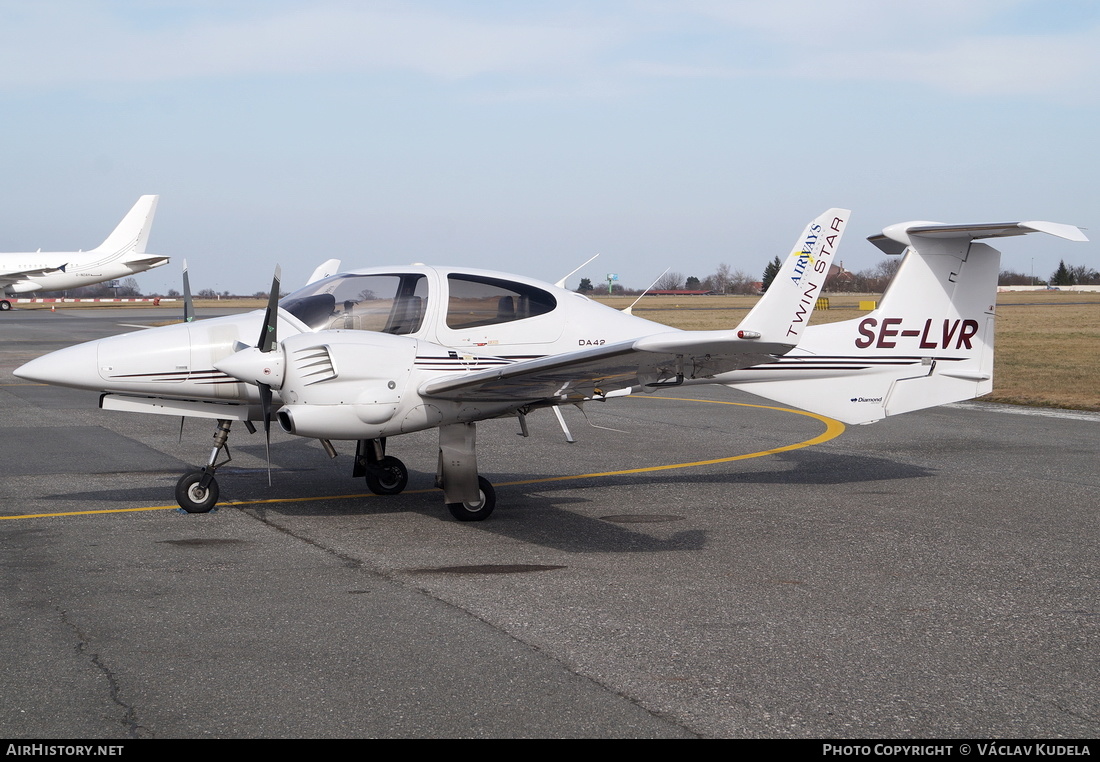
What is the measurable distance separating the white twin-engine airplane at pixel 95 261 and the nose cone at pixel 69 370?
58252 millimetres

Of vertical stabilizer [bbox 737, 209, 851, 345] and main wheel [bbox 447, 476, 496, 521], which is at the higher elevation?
vertical stabilizer [bbox 737, 209, 851, 345]

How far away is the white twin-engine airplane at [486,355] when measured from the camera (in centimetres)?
835

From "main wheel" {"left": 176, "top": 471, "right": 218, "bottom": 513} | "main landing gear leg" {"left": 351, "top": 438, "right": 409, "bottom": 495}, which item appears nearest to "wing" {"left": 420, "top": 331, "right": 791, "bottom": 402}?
"main landing gear leg" {"left": 351, "top": 438, "right": 409, "bottom": 495}

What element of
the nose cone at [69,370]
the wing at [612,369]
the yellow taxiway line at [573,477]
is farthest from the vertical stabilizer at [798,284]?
the nose cone at [69,370]

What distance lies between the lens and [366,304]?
9391 millimetres

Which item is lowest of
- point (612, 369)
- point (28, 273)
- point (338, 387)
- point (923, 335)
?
point (338, 387)

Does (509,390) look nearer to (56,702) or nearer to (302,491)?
(302,491)

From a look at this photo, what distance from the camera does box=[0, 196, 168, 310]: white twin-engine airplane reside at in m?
61.8

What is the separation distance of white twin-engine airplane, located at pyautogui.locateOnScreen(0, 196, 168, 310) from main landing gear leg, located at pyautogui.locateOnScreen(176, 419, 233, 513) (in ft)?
191

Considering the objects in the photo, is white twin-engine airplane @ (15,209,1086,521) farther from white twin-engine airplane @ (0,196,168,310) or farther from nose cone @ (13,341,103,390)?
white twin-engine airplane @ (0,196,168,310)

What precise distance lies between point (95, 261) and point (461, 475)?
61.1 m

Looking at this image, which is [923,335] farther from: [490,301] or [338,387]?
[338,387]

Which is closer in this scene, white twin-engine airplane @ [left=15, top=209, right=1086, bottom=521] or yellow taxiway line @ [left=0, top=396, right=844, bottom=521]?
white twin-engine airplane @ [left=15, top=209, right=1086, bottom=521]

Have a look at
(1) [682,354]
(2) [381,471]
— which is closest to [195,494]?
(2) [381,471]
